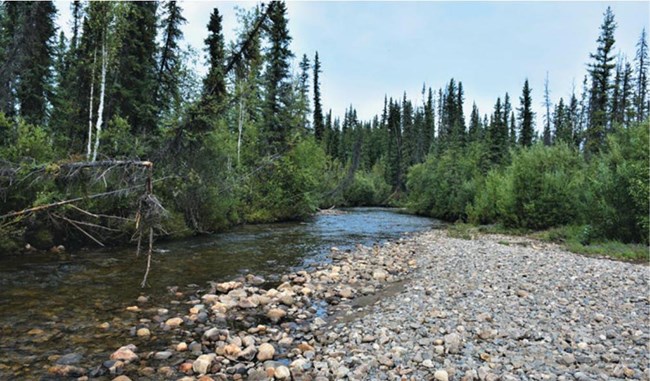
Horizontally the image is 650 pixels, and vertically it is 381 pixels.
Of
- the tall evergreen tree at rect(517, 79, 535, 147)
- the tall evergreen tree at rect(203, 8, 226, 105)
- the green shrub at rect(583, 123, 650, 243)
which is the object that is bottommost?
the green shrub at rect(583, 123, 650, 243)

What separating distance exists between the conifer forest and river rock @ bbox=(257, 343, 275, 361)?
101 inches

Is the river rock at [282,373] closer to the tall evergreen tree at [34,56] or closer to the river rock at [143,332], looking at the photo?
the river rock at [143,332]

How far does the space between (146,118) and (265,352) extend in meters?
18.3

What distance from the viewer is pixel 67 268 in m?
10.2

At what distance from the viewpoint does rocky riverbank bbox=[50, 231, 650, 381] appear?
4.77 meters

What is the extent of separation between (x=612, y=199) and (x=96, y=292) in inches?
716

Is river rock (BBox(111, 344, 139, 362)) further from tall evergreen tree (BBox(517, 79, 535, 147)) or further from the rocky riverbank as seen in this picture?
tall evergreen tree (BBox(517, 79, 535, 147))

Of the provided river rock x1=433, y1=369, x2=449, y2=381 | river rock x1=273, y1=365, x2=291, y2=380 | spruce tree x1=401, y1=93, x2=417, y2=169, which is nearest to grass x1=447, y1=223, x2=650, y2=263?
river rock x1=433, y1=369, x2=449, y2=381

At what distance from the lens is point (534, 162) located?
21984 millimetres

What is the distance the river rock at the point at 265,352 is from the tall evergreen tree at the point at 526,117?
54.2m

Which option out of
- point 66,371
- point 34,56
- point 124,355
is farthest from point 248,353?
point 34,56

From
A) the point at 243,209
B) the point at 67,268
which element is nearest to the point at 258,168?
the point at 243,209

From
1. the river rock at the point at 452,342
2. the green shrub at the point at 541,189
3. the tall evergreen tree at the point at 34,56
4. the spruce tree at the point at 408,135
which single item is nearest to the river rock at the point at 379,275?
the river rock at the point at 452,342

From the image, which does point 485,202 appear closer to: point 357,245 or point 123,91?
point 357,245
